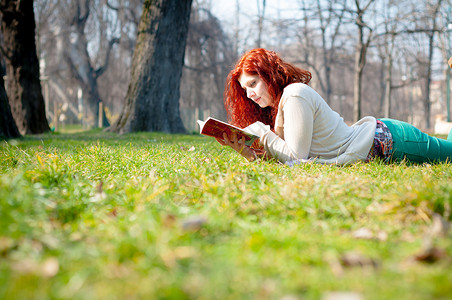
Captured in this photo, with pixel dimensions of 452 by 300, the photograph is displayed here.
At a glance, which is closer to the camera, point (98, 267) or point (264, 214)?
point (98, 267)

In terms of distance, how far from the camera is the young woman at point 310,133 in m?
3.50

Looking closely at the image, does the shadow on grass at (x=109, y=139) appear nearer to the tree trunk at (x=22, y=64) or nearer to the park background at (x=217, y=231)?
the tree trunk at (x=22, y=64)

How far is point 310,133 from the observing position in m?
3.48

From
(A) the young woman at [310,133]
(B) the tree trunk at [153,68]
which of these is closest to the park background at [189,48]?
(B) the tree trunk at [153,68]

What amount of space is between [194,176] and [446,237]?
1558 mm

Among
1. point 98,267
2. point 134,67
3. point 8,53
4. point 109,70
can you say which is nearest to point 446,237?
point 98,267

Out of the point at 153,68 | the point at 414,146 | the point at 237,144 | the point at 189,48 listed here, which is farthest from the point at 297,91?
the point at 189,48

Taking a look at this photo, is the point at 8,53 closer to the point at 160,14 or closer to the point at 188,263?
the point at 160,14

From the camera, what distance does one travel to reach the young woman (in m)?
3.50

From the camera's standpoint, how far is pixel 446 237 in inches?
60.7

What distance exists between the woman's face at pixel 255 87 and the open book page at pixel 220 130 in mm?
488

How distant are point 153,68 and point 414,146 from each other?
7.36 m

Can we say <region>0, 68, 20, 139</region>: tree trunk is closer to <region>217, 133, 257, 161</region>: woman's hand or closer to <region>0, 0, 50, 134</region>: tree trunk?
<region>0, 0, 50, 134</region>: tree trunk

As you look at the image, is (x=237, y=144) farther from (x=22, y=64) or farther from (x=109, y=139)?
(x=22, y=64)
